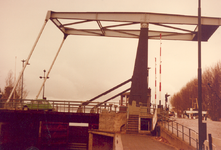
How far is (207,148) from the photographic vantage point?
333 inches

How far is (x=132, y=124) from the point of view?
18.9 m

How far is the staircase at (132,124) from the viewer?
18434mm

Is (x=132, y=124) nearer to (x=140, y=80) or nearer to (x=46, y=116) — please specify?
(x=140, y=80)

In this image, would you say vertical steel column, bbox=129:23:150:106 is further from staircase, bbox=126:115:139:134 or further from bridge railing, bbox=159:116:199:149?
bridge railing, bbox=159:116:199:149

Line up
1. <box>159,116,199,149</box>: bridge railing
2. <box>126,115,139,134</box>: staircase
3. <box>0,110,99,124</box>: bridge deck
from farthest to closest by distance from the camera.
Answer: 1. <box>0,110,99,124</box>: bridge deck
2. <box>126,115,139,134</box>: staircase
3. <box>159,116,199,149</box>: bridge railing

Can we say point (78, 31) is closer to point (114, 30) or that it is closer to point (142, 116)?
point (114, 30)

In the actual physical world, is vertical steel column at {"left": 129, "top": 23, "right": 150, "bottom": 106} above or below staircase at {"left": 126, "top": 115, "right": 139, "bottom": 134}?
above

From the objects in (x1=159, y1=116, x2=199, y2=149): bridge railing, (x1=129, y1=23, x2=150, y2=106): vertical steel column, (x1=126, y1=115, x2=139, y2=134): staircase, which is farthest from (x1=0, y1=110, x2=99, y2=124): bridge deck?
(x1=159, y1=116, x2=199, y2=149): bridge railing

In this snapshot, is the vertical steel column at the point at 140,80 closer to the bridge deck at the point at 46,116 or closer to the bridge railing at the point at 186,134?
the bridge railing at the point at 186,134

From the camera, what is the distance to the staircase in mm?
18434

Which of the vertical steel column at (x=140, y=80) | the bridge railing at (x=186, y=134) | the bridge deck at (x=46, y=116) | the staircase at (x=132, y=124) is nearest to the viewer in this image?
the bridge railing at (x=186, y=134)

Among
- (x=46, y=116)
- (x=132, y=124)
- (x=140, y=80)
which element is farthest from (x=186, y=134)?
(x=46, y=116)

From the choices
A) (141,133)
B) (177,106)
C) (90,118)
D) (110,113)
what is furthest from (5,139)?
(177,106)

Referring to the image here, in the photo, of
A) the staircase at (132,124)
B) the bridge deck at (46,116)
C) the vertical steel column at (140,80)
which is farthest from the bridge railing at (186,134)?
the bridge deck at (46,116)
